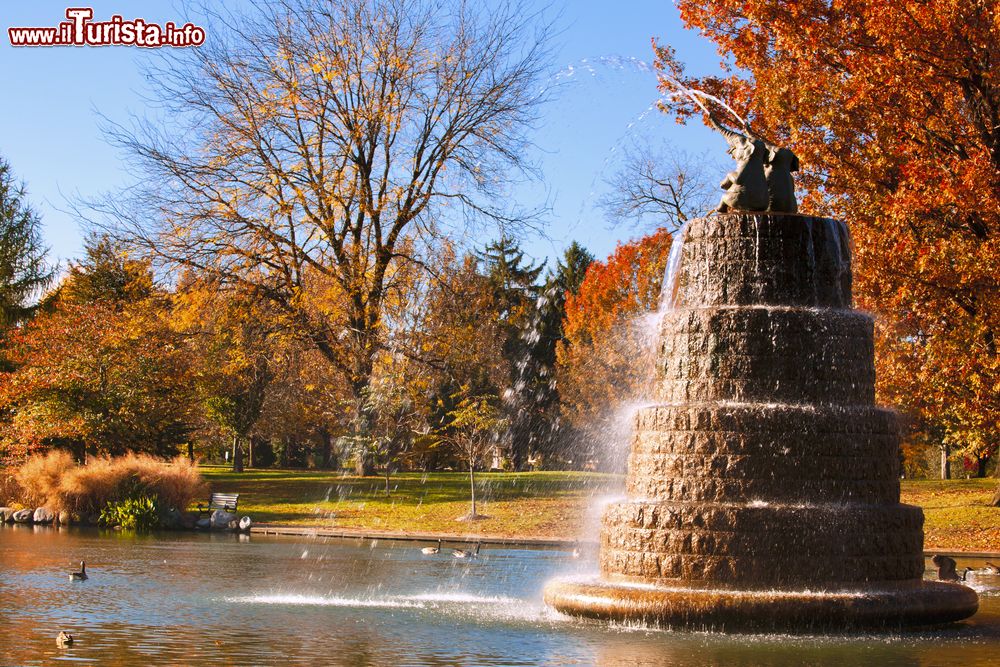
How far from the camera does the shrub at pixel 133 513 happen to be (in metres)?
26.6

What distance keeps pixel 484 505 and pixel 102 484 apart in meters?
9.74

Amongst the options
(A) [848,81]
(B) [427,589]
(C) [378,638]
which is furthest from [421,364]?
(C) [378,638]

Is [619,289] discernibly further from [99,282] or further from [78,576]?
[78,576]

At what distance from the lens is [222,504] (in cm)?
2953

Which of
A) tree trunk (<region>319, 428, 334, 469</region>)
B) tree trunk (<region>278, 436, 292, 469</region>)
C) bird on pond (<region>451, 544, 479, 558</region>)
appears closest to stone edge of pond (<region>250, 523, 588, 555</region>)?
bird on pond (<region>451, 544, 479, 558</region>)

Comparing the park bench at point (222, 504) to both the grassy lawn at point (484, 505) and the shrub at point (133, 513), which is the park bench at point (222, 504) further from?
the shrub at point (133, 513)

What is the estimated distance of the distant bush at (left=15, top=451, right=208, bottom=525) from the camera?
2744 centimetres

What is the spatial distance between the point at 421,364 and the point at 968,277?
19595 millimetres

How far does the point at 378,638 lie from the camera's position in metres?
10.3

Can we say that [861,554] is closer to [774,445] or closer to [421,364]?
[774,445]

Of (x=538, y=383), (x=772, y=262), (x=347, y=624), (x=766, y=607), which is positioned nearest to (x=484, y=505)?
(x=772, y=262)

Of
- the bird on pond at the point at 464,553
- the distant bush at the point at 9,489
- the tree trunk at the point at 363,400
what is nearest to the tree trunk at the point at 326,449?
the tree trunk at the point at 363,400

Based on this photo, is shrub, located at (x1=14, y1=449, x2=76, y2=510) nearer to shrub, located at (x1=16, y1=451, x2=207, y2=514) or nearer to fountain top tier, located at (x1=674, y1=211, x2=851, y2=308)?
shrub, located at (x1=16, y1=451, x2=207, y2=514)

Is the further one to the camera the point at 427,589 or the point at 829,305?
the point at 427,589
